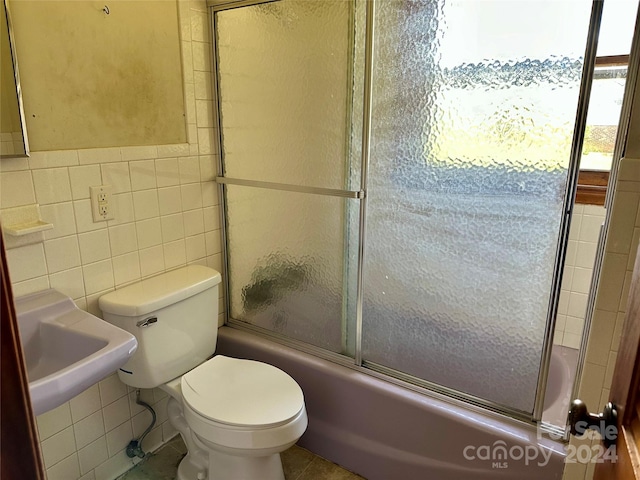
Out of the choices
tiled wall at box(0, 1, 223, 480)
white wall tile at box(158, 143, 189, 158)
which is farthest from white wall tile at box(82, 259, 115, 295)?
white wall tile at box(158, 143, 189, 158)

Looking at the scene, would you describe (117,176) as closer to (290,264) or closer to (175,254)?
(175,254)

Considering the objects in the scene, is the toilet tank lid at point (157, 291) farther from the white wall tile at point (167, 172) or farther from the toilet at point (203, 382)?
the white wall tile at point (167, 172)

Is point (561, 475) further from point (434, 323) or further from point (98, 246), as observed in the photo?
Answer: point (98, 246)

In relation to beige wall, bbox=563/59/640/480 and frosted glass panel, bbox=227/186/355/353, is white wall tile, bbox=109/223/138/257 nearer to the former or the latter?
frosted glass panel, bbox=227/186/355/353

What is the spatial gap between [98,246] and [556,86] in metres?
1.55

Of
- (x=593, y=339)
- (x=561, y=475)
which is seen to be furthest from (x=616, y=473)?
(x=561, y=475)

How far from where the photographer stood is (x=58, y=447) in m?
1.55

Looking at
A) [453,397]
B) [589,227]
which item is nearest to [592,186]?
[589,227]

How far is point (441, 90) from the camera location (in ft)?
4.56

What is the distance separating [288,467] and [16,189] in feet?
4.68

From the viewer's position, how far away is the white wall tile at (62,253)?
145 centimetres

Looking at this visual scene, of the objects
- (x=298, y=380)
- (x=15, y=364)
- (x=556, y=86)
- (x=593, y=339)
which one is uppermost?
(x=556, y=86)

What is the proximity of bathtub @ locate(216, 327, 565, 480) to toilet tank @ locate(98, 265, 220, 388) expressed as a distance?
333mm

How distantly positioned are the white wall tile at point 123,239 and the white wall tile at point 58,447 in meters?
0.65
